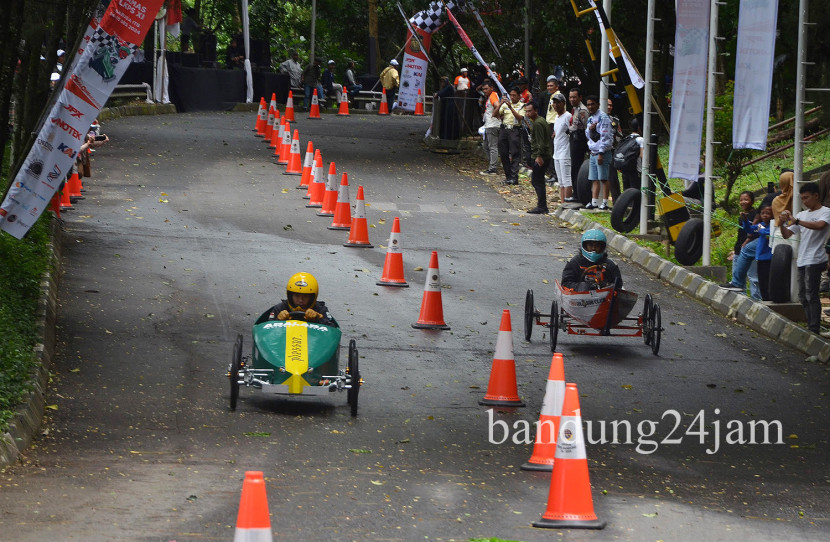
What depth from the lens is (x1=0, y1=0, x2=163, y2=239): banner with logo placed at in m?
12.2

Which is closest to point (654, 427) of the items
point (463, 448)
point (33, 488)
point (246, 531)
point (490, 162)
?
point (463, 448)

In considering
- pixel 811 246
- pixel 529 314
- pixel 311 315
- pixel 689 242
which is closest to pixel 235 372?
pixel 311 315

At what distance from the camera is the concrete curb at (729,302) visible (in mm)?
14047

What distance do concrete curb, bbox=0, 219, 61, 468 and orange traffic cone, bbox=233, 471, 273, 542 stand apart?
362 cm

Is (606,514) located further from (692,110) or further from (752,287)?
(692,110)

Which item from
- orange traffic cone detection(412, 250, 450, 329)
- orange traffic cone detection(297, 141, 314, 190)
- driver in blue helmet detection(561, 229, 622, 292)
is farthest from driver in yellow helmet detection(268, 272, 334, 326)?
orange traffic cone detection(297, 141, 314, 190)

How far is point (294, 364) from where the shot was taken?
998cm

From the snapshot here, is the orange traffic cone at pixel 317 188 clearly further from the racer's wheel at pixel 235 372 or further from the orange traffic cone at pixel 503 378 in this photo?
the racer's wheel at pixel 235 372

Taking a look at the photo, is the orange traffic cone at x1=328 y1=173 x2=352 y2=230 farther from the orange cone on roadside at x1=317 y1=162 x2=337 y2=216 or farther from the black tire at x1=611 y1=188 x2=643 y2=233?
the black tire at x1=611 y1=188 x2=643 y2=233

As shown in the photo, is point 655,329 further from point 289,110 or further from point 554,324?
point 289,110

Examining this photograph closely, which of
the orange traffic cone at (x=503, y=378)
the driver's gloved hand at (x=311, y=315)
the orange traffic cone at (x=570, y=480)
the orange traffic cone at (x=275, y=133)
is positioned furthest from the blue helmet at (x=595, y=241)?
the orange traffic cone at (x=275, y=133)

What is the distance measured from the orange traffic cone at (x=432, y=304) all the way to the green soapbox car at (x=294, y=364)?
11.6 feet

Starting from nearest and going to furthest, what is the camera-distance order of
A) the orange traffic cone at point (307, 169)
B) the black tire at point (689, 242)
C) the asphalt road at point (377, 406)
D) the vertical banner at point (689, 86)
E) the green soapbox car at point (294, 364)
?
the asphalt road at point (377, 406) → the green soapbox car at point (294, 364) → the black tire at point (689, 242) → the vertical banner at point (689, 86) → the orange traffic cone at point (307, 169)

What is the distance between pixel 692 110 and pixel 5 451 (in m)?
12.4
